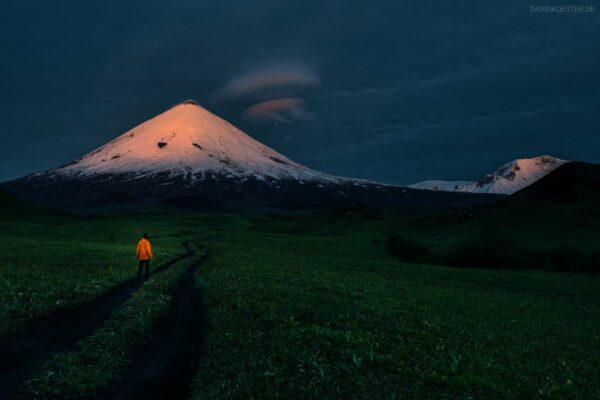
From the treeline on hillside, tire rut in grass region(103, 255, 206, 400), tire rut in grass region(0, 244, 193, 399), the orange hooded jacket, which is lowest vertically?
the treeline on hillside

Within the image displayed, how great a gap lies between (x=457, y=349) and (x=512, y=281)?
34918 millimetres

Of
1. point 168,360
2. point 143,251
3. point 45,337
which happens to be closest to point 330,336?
point 168,360

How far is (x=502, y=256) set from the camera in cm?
6500

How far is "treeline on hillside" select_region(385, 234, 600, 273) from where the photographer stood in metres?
57.7

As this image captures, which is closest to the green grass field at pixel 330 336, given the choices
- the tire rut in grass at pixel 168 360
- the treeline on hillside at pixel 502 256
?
the tire rut in grass at pixel 168 360

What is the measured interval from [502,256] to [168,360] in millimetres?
61509

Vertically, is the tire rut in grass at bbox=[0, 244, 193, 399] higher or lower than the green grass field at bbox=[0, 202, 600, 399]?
higher

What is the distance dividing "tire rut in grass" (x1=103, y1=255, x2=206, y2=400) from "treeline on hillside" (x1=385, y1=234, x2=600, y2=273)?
177 feet

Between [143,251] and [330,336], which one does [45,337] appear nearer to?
[330,336]

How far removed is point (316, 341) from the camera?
15336 millimetres

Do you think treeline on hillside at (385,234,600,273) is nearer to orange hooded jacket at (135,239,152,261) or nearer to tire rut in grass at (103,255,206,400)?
orange hooded jacket at (135,239,152,261)

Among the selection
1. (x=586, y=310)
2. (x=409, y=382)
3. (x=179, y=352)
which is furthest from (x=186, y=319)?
(x=586, y=310)

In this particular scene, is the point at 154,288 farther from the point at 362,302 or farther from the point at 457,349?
the point at 457,349

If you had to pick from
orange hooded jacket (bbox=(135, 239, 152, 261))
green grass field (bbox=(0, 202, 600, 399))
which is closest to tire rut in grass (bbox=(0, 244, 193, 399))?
green grass field (bbox=(0, 202, 600, 399))
